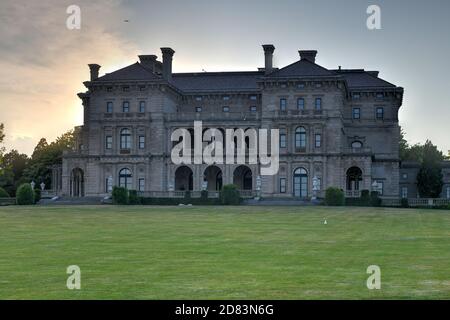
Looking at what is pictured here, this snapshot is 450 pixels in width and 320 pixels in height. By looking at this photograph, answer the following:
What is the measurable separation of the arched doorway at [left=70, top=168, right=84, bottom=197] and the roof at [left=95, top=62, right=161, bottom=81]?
10.7 m

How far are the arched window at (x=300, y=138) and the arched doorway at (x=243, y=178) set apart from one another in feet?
22.4

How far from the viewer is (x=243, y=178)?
86812 mm

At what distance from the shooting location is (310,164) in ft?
268

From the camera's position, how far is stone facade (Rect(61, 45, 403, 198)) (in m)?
81.8

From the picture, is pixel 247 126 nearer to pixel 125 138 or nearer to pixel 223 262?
pixel 125 138

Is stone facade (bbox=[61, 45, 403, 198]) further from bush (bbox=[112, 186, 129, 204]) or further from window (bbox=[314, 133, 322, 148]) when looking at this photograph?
bush (bbox=[112, 186, 129, 204])

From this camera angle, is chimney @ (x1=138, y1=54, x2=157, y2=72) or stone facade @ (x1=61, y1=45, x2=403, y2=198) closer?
stone facade @ (x1=61, y1=45, x2=403, y2=198)

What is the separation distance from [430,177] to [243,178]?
71.6ft

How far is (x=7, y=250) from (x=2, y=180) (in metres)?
85.2

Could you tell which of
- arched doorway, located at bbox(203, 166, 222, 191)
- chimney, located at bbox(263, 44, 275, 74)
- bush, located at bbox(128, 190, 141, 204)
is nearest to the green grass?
bush, located at bbox(128, 190, 141, 204)

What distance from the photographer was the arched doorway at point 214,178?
8669 cm

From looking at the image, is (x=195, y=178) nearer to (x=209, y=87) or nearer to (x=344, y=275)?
(x=209, y=87)

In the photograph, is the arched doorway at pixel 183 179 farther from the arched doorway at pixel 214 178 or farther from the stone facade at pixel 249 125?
the arched doorway at pixel 214 178
